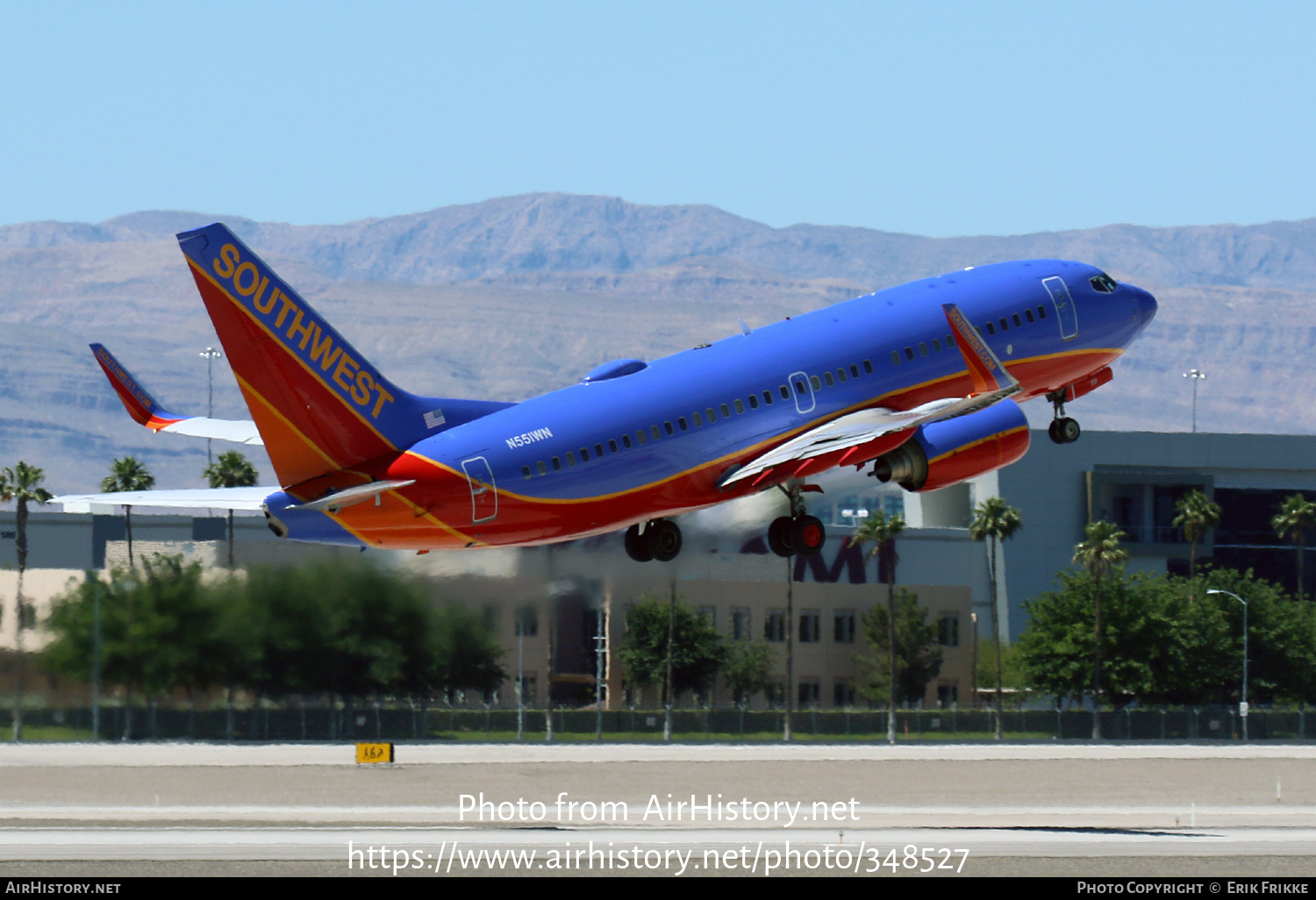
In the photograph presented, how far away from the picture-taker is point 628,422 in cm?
4372

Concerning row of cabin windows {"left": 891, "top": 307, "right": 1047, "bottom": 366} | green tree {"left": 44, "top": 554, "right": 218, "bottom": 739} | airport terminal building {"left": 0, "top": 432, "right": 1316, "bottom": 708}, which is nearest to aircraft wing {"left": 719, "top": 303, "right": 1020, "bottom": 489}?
row of cabin windows {"left": 891, "top": 307, "right": 1047, "bottom": 366}

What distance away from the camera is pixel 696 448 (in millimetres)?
45031

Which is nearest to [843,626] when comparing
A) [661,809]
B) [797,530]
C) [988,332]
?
[661,809]

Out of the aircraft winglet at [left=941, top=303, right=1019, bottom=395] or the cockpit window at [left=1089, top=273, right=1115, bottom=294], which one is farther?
the cockpit window at [left=1089, top=273, right=1115, bottom=294]

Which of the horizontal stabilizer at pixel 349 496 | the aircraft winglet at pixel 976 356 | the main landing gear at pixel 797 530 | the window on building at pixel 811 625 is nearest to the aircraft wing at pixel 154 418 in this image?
the horizontal stabilizer at pixel 349 496

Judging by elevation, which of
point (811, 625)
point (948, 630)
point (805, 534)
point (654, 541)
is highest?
point (805, 534)

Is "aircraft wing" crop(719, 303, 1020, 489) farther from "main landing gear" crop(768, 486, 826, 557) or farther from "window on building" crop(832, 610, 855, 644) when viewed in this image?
"window on building" crop(832, 610, 855, 644)

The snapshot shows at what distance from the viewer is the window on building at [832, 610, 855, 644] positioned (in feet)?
442

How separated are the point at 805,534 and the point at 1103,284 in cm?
1466

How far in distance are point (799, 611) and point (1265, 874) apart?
77.4 metres

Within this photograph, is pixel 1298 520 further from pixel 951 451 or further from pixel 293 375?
pixel 293 375

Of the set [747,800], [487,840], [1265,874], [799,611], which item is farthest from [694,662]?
[1265,874]

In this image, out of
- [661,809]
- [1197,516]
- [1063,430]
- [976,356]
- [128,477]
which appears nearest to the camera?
[976,356]

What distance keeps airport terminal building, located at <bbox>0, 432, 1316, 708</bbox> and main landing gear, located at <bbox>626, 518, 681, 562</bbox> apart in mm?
5931
